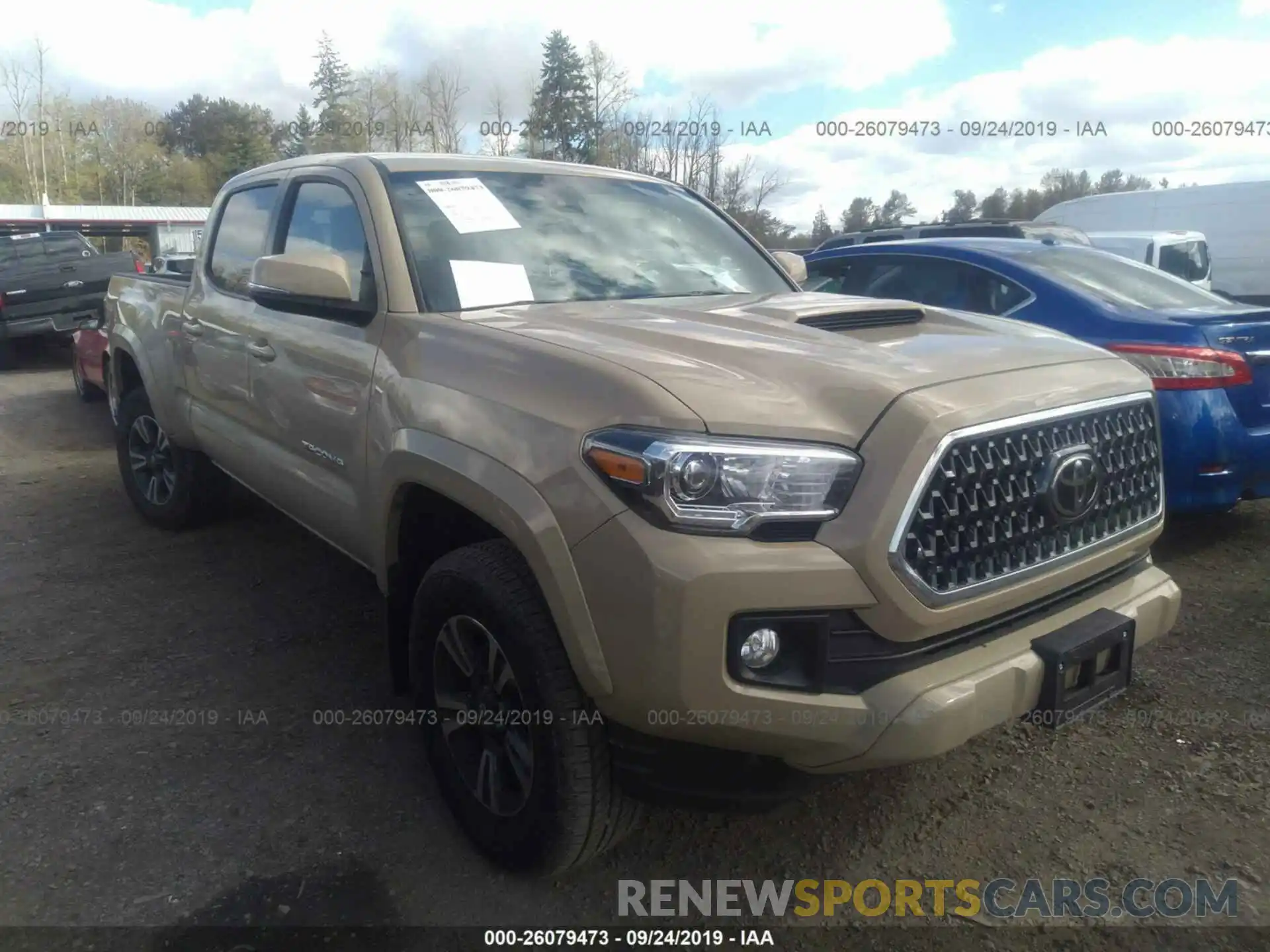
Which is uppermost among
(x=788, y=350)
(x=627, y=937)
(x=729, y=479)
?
(x=788, y=350)

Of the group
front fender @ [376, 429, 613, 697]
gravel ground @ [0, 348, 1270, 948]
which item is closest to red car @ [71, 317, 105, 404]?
gravel ground @ [0, 348, 1270, 948]

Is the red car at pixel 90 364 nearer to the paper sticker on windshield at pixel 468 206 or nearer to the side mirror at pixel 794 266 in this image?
the paper sticker on windshield at pixel 468 206

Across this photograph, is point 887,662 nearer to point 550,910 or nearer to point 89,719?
point 550,910

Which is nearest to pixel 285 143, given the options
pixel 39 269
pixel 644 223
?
pixel 39 269

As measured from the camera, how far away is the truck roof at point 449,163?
3377mm

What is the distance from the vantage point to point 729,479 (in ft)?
6.56

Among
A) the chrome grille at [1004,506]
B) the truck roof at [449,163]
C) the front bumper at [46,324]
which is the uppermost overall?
the truck roof at [449,163]

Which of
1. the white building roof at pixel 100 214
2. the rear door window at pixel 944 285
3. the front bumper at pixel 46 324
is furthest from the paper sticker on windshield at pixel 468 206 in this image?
the white building roof at pixel 100 214

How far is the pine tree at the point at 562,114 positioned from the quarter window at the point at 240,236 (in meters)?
16.3

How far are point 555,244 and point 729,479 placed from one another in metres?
1.58

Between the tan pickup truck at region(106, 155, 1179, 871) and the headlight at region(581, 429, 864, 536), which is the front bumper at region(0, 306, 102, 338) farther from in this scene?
the headlight at region(581, 429, 864, 536)

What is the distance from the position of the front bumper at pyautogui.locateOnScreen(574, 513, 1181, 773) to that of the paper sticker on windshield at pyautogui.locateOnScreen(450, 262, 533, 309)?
1.20 metres

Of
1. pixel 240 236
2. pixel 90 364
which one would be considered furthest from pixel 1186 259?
pixel 90 364

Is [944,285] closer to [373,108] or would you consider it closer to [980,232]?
[980,232]
